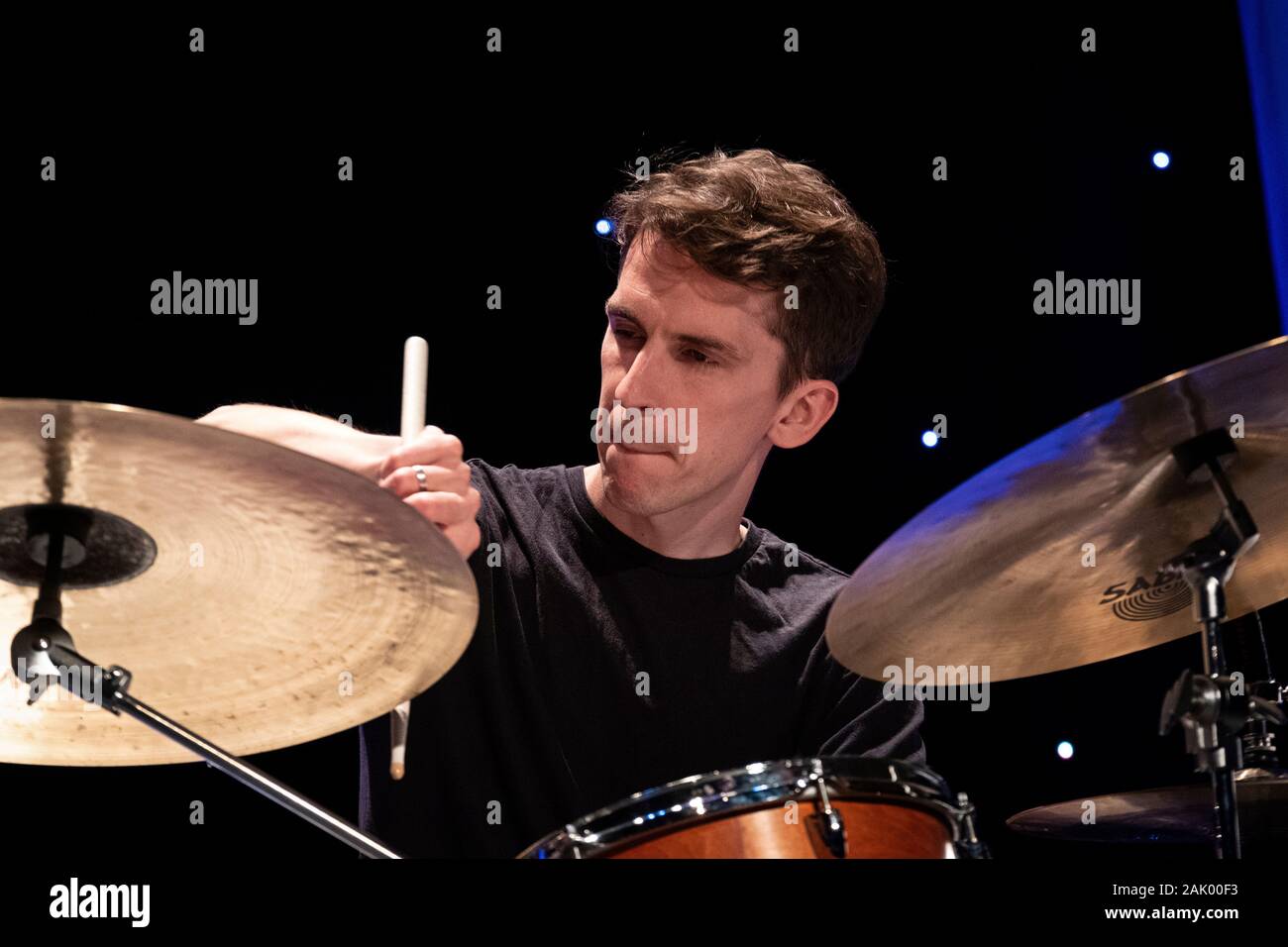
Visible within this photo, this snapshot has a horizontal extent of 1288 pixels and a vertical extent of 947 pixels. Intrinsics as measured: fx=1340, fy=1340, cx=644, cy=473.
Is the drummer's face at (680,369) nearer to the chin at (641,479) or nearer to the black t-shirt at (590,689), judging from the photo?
the chin at (641,479)

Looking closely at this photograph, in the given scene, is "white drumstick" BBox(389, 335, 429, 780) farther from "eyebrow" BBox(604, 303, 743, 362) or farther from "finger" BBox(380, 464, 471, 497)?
"eyebrow" BBox(604, 303, 743, 362)

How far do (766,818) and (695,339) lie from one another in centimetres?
90

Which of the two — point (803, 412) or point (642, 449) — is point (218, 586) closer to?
point (642, 449)

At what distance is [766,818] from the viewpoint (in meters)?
1.17

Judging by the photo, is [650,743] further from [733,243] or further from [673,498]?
[733,243]

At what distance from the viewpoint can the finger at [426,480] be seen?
4.04 feet

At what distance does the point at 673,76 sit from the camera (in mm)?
2457

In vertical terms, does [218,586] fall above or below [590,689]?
above

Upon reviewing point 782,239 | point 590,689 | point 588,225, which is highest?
point 588,225

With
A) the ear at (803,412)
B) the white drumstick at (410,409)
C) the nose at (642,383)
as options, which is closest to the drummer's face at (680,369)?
the nose at (642,383)

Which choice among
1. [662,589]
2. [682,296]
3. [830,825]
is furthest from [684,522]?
[830,825]

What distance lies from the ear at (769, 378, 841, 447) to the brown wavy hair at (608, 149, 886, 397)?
0.02 meters

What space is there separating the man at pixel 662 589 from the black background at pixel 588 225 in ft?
1.25

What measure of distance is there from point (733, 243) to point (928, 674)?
2.53 ft
